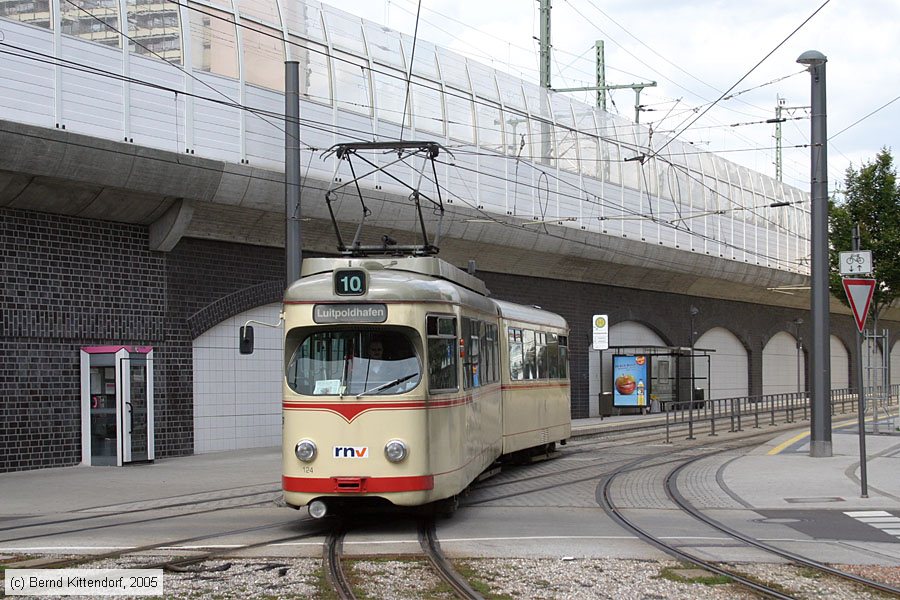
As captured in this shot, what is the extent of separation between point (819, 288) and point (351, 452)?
11.6m

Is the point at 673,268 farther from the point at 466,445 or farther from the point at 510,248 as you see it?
the point at 466,445

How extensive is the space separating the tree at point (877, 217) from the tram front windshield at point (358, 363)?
19594 mm

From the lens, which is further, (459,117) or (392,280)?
(459,117)

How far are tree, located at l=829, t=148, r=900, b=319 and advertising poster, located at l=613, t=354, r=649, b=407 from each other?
10.1 m

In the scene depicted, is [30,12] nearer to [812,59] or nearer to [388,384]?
[388,384]

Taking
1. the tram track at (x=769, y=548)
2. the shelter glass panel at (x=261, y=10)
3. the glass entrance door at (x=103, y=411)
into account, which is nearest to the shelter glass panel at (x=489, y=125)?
the shelter glass panel at (x=261, y=10)

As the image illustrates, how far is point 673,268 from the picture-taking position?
4116 centimetres

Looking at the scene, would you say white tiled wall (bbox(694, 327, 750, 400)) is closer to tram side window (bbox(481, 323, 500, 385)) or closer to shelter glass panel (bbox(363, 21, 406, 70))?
shelter glass panel (bbox(363, 21, 406, 70))

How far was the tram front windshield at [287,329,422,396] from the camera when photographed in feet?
39.3

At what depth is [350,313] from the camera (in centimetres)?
1199

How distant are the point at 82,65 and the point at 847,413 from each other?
100 feet

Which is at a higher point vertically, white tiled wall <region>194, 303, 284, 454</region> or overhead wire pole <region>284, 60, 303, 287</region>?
overhead wire pole <region>284, 60, 303, 287</region>

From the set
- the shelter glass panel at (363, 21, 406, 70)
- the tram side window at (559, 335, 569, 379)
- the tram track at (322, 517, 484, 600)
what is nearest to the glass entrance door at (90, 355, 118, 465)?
the tram side window at (559, 335, 569, 379)

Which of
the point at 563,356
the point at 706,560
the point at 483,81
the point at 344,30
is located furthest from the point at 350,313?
the point at 483,81
